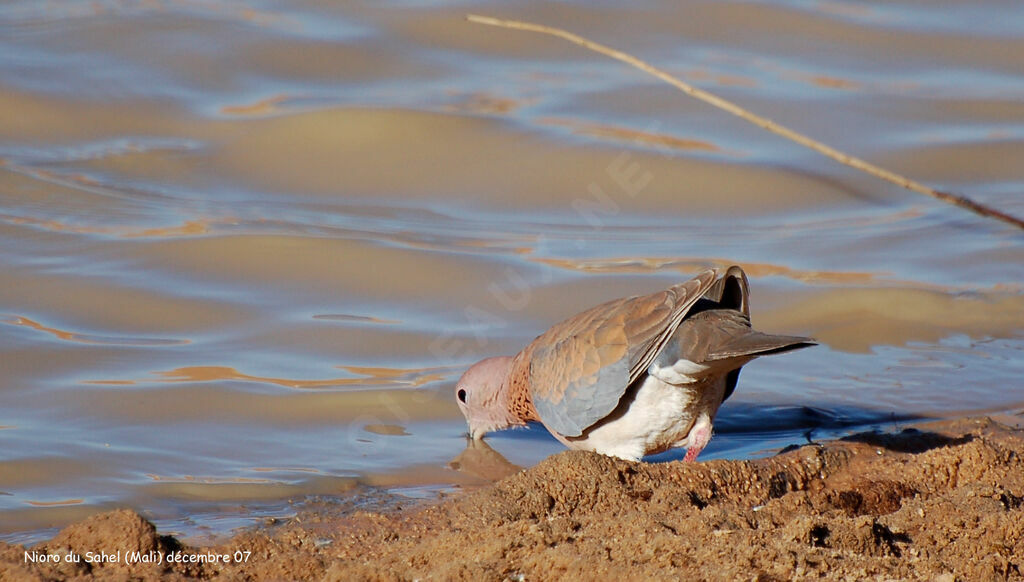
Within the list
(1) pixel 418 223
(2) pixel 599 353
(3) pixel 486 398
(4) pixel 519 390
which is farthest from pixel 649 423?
(1) pixel 418 223

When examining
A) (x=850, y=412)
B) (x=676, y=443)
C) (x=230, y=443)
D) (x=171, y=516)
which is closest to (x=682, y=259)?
(x=850, y=412)

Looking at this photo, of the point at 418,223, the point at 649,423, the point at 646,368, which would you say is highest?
the point at 418,223

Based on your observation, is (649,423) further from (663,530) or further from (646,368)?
(663,530)

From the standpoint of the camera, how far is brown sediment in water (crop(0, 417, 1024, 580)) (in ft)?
10.8

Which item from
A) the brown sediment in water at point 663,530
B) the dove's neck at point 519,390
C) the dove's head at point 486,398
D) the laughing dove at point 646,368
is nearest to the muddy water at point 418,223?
the dove's head at point 486,398

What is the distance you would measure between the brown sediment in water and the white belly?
1.78 feet

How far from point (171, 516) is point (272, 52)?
23.7ft

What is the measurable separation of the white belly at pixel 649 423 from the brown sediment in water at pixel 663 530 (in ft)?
1.78

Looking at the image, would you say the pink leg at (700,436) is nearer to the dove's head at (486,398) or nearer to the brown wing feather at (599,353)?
the brown wing feather at (599,353)

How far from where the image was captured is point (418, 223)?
28.6 feet

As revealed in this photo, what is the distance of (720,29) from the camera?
12289 mm

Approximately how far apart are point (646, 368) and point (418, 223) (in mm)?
4034

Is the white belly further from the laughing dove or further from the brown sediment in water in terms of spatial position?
the brown sediment in water

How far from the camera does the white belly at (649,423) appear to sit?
5.04 metres
